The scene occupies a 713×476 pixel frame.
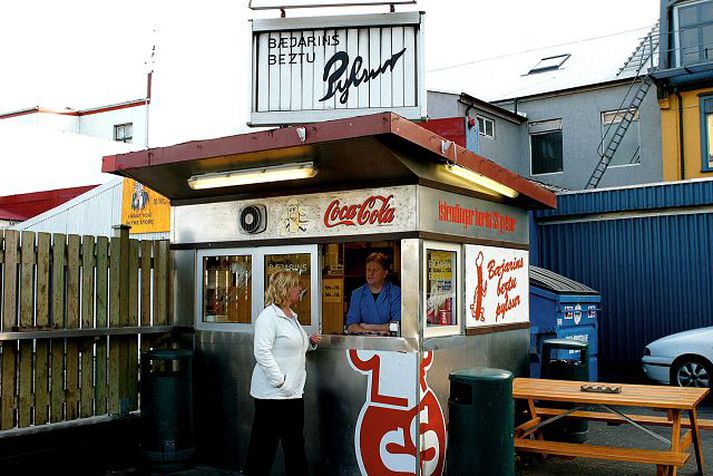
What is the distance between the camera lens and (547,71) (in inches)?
1026

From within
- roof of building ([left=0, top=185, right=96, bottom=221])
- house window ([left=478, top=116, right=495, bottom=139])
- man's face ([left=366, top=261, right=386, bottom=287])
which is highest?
house window ([left=478, top=116, right=495, bottom=139])

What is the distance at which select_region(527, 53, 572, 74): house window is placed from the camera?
2622cm

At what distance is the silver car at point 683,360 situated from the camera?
1182 cm

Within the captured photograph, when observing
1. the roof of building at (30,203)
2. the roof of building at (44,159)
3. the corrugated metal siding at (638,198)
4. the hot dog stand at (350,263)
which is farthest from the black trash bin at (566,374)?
the roof of building at (44,159)

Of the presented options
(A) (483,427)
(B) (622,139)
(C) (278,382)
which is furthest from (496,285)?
(B) (622,139)

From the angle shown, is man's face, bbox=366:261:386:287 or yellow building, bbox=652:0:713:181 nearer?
man's face, bbox=366:261:386:287

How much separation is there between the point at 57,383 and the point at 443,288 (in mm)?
3683

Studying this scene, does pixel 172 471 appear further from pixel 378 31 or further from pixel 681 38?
pixel 681 38

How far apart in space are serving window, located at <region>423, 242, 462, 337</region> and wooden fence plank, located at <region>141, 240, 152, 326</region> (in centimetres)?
296

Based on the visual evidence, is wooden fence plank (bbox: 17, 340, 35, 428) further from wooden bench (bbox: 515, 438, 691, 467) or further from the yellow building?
the yellow building

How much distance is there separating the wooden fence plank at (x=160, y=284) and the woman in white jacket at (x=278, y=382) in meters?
2.02

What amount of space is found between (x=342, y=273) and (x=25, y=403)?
3.33m

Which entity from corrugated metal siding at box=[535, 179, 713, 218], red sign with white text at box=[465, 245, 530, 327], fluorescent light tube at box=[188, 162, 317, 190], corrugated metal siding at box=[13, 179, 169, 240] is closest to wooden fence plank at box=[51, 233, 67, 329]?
fluorescent light tube at box=[188, 162, 317, 190]

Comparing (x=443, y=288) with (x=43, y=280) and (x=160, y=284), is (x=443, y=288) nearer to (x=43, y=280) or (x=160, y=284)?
(x=160, y=284)
